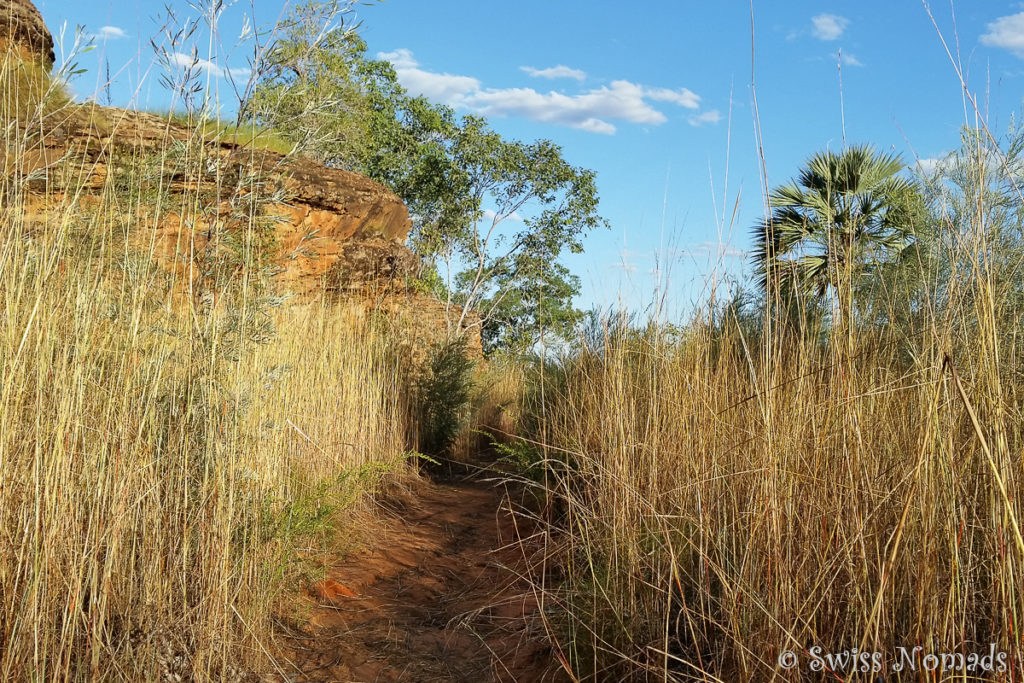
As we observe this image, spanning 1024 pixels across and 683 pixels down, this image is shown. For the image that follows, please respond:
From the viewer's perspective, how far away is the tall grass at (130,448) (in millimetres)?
1949

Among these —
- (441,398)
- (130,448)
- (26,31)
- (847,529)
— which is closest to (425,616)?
(130,448)

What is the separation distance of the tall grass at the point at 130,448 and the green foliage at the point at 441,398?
4310 millimetres

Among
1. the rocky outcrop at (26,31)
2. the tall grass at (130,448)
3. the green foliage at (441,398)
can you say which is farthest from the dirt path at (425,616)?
the rocky outcrop at (26,31)

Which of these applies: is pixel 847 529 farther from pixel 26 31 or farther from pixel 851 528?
pixel 26 31

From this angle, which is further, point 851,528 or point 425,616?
point 425,616

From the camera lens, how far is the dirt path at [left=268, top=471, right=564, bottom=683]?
109 inches

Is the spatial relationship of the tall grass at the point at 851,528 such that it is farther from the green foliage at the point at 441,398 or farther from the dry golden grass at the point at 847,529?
the green foliage at the point at 441,398

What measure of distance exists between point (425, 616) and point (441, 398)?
4.06m

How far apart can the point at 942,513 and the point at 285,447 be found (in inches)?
118

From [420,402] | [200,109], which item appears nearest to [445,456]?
A: [420,402]

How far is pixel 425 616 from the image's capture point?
3.40 m

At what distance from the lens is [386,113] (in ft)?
61.9

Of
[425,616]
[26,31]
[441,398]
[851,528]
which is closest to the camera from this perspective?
[851,528]

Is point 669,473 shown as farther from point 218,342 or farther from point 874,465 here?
point 218,342
